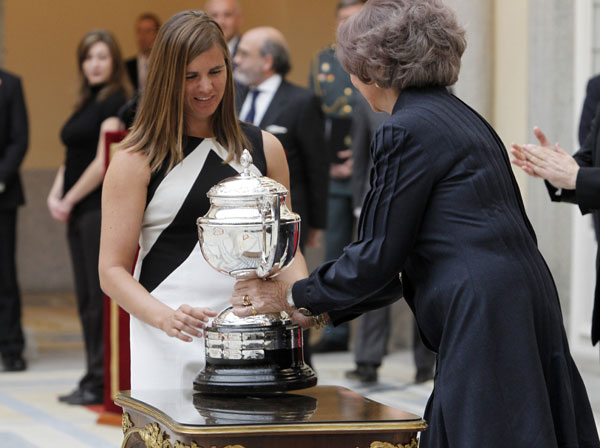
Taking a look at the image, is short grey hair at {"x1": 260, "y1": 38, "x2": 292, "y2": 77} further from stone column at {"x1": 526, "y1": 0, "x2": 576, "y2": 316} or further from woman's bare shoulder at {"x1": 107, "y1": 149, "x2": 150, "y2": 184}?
woman's bare shoulder at {"x1": 107, "y1": 149, "x2": 150, "y2": 184}

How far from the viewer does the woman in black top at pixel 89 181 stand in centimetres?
616

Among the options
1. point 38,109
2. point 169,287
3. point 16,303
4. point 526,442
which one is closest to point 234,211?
point 169,287

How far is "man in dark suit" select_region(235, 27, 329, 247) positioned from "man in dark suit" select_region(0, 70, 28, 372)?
1.72 metres

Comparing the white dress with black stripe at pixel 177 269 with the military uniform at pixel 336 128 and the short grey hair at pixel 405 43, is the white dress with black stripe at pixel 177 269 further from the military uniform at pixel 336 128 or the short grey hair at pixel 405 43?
the military uniform at pixel 336 128

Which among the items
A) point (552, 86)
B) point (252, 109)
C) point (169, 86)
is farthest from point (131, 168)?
point (552, 86)

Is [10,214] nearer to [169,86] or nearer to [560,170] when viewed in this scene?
[560,170]

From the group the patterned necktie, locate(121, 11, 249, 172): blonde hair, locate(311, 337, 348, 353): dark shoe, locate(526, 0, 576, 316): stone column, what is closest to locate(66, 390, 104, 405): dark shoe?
the patterned necktie

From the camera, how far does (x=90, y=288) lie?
6.27 meters

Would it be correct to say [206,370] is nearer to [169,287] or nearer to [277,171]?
[169,287]

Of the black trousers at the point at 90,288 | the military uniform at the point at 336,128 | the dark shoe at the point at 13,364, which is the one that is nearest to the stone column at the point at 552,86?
the military uniform at the point at 336,128

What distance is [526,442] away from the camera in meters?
2.34

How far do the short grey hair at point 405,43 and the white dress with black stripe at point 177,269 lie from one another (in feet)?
1.94

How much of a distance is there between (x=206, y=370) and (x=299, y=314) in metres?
0.25

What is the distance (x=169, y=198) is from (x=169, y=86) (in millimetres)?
281
